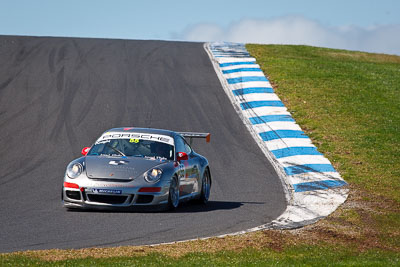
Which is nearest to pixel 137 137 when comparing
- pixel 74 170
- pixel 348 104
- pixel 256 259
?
pixel 74 170

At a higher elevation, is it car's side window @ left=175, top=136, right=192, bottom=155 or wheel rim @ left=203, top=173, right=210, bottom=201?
car's side window @ left=175, top=136, right=192, bottom=155

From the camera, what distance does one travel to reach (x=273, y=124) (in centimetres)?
2119

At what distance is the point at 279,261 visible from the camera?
785cm

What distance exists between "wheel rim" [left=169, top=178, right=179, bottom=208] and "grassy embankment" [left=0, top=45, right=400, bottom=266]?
227 centimetres

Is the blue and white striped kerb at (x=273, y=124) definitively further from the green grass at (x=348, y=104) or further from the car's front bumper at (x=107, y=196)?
the car's front bumper at (x=107, y=196)

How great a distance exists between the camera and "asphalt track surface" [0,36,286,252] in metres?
9.91

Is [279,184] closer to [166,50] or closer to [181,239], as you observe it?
[181,239]

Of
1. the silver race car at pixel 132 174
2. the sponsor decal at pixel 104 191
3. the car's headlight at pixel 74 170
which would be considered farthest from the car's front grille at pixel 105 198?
the car's headlight at pixel 74 170

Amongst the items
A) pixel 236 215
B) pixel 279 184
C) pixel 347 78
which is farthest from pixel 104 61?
pixel 236 215

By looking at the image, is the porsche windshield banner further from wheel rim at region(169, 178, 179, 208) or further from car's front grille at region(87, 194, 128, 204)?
car's front grille at region(87, 194, 128, 204)

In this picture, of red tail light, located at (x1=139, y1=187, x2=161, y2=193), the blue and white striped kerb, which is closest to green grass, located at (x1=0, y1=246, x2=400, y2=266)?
red tail light, located at (x1=139, y1=187, x2=161, y2=193)

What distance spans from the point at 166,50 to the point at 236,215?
2069 centimetres

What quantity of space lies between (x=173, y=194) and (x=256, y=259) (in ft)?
12.9

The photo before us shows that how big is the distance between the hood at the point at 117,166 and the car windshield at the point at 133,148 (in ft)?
1.32
